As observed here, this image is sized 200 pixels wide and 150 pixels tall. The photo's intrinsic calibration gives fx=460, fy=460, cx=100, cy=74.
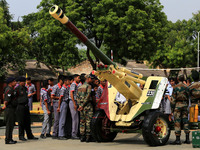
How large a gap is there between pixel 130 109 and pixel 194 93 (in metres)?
1.82

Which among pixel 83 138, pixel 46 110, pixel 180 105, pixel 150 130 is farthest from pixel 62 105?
pixel 180 105

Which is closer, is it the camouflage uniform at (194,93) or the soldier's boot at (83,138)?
the camouflage uniform at (194,93)

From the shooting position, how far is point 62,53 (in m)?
43.9

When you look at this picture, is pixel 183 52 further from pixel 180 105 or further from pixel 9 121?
pixel 9 121

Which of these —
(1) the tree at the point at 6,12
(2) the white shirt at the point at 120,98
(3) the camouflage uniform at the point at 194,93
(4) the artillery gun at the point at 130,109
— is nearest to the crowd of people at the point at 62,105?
(4) the artillery gun at the point at 130,109

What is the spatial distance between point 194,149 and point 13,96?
524 cm

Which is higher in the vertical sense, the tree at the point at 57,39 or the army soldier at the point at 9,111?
the tree at the point at 57,39

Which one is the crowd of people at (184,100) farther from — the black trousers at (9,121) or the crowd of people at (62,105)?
the black trousers at (9,121)

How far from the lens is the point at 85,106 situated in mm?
13398

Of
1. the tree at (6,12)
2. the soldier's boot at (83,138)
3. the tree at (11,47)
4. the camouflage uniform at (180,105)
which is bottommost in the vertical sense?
the soldier's boot at (83,138)

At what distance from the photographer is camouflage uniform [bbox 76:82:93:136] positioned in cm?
1326

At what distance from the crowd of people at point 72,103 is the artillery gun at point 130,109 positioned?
35 centimetres

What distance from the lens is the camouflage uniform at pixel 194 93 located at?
1267 centimetres

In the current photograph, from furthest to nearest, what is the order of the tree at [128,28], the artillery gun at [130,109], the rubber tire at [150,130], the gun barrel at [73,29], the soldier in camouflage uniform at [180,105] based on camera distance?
the tree at [128,28] → the soldier in camouflage uniform at [180,105] → the artillery gun at [130,109] → the rubber tire at [150,130] → the gun barrel at [73,29]
